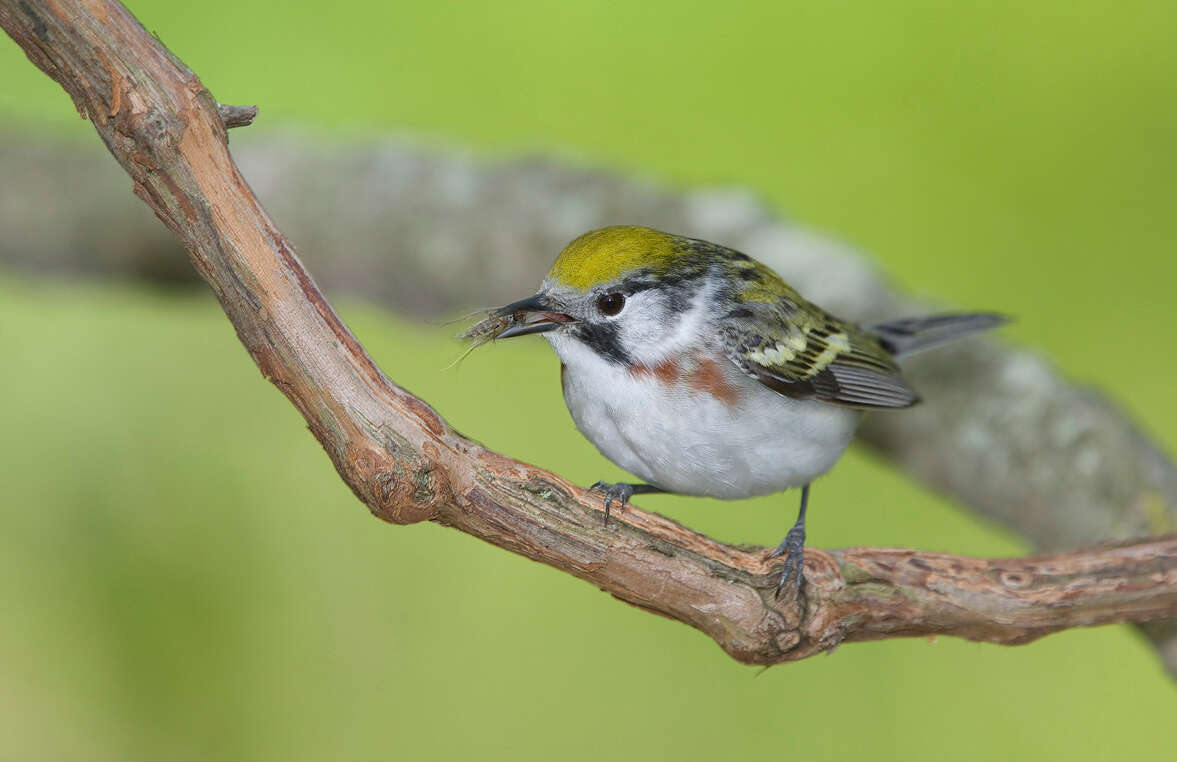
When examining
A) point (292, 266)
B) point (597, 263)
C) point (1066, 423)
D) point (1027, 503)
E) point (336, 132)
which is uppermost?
point (336, 132)

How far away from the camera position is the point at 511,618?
565 cm

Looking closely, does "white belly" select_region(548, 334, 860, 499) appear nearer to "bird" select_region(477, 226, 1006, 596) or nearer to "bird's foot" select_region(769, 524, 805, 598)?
"bird" select_region(477, 226, 1006, 596)

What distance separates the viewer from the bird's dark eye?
10.9 feet

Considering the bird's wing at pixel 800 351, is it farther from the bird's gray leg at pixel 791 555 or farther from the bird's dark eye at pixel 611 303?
the bird's gray leg at pixel 791 555

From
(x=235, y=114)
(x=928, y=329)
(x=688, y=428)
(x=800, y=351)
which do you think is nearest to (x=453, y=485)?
(x=688, y=428)

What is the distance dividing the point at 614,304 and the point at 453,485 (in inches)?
36.6

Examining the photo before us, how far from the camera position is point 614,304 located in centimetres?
335

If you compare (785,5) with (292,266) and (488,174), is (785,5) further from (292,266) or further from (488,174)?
(292,266)

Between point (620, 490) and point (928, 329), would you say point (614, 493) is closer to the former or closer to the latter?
point (620, 490)

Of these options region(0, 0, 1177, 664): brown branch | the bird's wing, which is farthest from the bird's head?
region(0, 0, 1177, 664): brown branch

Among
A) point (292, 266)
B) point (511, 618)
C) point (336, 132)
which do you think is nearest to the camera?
point (292, 266)

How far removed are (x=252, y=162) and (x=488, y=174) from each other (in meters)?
1.38

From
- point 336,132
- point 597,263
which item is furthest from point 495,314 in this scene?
point 336,132

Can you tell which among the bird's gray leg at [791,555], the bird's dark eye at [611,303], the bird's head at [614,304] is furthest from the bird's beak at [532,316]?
the bird's gray leg at [791,555]
